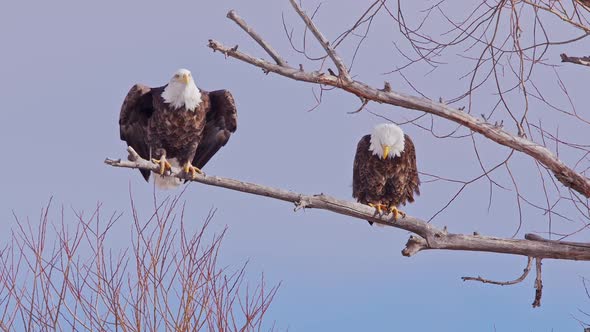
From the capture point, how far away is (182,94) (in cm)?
762

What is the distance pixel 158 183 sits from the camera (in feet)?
26.9

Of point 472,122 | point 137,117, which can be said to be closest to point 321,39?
point 472,122

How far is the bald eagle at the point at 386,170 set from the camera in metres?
7.96

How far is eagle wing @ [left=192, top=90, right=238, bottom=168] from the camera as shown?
7.85 m

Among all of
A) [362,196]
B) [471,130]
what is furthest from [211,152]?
[471,130]

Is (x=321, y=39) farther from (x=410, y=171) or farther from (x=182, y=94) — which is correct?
(x=410, y=171)

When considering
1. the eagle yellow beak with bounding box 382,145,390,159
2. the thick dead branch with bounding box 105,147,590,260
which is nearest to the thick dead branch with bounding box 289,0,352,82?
Answer: the thick dead branch with bounding box 105,147,590,260

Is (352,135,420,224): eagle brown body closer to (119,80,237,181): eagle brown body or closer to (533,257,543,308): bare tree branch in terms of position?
(119,80,237,181): eagle brown body

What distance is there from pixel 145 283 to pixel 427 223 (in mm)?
1909

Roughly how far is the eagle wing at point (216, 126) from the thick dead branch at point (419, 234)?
221 cm

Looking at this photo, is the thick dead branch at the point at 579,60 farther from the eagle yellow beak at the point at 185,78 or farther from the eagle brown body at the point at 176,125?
the eagle yellow beak at the point at 185,78

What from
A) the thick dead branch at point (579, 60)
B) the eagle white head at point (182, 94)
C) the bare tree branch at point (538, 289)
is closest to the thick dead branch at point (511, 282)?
the bare tree branch at point (538, 289)

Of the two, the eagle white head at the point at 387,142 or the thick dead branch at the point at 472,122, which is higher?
the eagle white head at the point at 387,142

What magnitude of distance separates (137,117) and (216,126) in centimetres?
76
